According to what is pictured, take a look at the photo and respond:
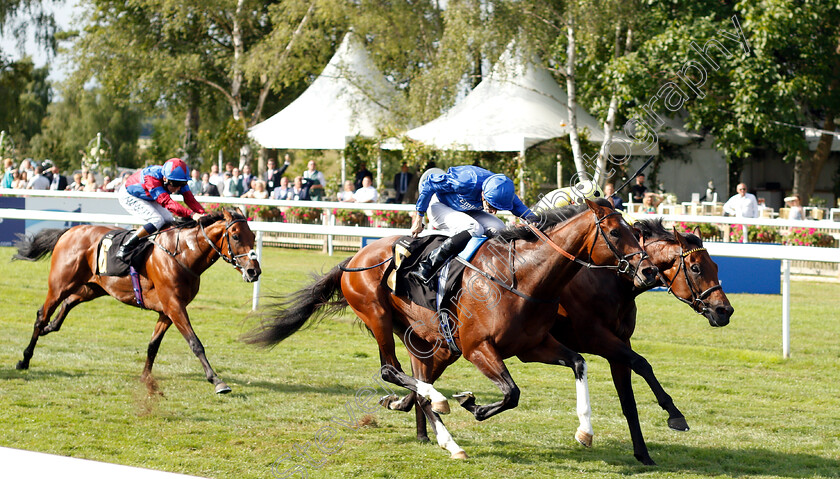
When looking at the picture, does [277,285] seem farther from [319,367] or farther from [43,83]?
[43,83]

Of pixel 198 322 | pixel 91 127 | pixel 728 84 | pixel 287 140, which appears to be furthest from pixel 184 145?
pixel 198 322

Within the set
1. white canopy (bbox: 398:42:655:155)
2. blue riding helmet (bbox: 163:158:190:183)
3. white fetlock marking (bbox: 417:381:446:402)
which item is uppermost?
white canopy (bbox: 398:42:655:155)

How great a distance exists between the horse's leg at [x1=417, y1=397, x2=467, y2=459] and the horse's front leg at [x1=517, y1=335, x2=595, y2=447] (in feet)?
1.72

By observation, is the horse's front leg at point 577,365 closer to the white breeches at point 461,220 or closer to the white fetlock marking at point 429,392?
the white fetlock marking at point 429,392

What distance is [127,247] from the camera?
642 centimetres

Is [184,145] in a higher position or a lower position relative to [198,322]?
higher

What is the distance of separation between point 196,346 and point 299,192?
27.8 feet

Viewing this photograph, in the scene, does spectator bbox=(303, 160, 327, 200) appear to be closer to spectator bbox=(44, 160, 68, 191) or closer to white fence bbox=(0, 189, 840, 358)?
white fence bbox=(0, 189, 840, 358)

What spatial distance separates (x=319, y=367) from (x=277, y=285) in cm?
316

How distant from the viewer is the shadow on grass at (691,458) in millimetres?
4250

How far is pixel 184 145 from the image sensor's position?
1123 inches

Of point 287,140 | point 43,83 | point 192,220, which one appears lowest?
point 192,220

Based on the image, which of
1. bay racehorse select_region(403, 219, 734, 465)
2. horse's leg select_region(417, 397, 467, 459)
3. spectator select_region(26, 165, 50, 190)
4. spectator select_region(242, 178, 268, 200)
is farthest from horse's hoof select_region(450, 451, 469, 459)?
spectator select_region(26, 165, 50, 190)

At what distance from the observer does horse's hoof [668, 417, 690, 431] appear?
165 inches
